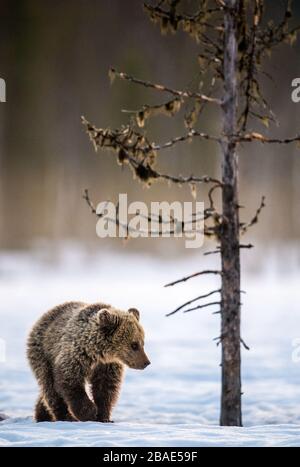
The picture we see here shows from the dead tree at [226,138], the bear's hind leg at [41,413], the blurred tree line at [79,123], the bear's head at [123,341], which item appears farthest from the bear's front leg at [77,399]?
the blurred tree line at [79,123]

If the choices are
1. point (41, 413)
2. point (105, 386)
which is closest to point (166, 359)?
point (41, 413)

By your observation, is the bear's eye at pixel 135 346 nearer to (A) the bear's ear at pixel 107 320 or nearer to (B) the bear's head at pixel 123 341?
(B) the bear's head at pixel 123 341

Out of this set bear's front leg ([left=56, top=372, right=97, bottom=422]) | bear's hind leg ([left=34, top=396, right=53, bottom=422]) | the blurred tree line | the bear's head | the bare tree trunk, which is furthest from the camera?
the blurred tree line

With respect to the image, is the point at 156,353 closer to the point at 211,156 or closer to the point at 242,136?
the point at 242,136

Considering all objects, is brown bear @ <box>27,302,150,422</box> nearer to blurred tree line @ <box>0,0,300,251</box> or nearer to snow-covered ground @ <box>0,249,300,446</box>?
snow-covered ground @ <box>0,249,300,446</box>

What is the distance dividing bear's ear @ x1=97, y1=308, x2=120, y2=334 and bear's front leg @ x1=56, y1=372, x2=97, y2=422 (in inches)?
22.8

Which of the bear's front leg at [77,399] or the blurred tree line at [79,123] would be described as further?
the blurred tree line at [79,123]

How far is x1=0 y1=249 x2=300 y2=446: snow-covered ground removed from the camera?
794 centimetres

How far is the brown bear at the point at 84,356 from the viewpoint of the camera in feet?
29.6

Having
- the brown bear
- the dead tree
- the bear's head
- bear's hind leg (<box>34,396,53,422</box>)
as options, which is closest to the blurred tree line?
A: the dead tree

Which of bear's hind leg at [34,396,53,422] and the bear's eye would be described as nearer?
the bear's eye

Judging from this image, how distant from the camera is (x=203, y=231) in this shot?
9.41m
